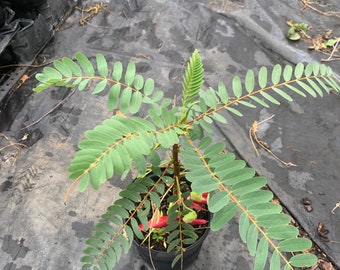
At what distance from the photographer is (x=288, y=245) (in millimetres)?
753

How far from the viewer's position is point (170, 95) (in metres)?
2.08

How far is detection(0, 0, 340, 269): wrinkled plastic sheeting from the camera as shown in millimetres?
1542

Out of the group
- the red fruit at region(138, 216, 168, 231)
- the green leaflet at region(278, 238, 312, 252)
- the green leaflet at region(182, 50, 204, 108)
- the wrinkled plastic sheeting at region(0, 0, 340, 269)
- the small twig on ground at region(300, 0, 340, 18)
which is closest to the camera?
the green leaflet at region(278, 238, 312, 252)

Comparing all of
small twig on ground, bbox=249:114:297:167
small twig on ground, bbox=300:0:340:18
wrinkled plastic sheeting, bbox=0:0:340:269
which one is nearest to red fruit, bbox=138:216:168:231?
wrinkled plastic sheeting, bbox=0:0:340:269

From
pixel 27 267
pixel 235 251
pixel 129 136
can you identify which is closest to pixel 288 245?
pixel 129 136

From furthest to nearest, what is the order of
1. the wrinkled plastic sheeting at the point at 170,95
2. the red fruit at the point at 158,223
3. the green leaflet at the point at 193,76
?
1. the wrinkled plastic sheeting at the point at 170,95
2. the red fruit at the point at 158,223
3. the green leaflet at the point at 193,76

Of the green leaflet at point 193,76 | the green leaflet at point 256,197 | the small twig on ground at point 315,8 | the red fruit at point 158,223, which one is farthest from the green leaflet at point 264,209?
the small twig on ground at point 315,8

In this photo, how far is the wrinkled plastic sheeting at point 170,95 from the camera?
1.54m

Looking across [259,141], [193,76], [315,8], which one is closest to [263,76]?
[193,76]

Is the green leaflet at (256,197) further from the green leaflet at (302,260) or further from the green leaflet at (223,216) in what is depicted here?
the green leaflet at (302,260)

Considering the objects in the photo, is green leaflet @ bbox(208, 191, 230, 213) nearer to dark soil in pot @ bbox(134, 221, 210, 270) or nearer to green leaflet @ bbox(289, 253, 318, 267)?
green leaflet @ bbox(289, 253, 318, 267)

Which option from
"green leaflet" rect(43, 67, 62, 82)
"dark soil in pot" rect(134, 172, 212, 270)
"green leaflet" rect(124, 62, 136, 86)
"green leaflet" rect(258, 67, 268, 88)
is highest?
"green leaflet" rect(43, 67, 62, 82)

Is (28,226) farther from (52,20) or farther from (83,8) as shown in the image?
(83,8)

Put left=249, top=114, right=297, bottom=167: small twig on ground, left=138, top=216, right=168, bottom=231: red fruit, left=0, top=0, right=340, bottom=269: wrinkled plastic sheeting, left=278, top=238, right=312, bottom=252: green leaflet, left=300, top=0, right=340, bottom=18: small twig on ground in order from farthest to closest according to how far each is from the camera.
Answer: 1. left=300, top=0, right=340, bottom=18: small twig on ground
2. left=249, top=114, right=297, bottom=167: small twig on ground
3. left=0, top=0, right=340, bottom=269: wrinkled plastic sheeting
4. left=138, top=216, right=168, bottom=231: red fruit
5. left=278, top=238, right=312, bottom=252: green leaflet
